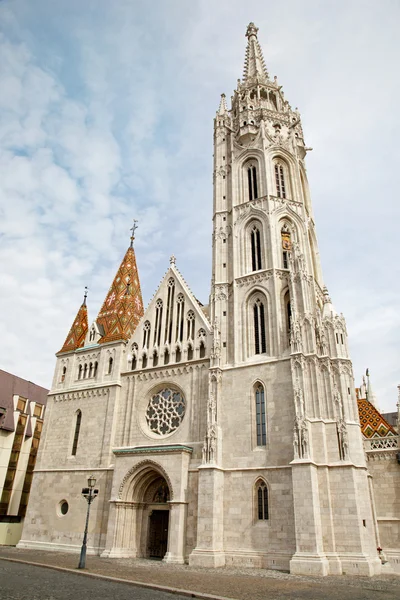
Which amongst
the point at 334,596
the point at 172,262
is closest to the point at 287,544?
the point at 334,596

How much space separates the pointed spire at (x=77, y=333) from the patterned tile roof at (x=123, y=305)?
1431 millimetres

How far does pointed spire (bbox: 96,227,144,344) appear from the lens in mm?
27422

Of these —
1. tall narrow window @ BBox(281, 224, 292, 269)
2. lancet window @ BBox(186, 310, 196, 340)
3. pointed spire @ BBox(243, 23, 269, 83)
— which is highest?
pointed spire @ BBox(243, 23, 269, 83)

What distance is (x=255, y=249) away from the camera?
25984mm

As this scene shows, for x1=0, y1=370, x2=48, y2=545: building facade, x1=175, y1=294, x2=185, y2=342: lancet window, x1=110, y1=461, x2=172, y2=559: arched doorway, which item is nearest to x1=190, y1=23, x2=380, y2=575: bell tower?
x1=175, y1=294, x2=185, y2=342: lancet window

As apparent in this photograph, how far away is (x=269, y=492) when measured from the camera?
1867 cm

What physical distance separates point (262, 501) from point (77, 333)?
1688cm

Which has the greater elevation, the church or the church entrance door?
the church

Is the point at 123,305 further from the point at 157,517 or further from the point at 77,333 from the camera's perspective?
the point at 157,517

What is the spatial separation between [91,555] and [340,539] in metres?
11.5

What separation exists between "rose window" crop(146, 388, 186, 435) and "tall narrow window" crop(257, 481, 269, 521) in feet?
17.5

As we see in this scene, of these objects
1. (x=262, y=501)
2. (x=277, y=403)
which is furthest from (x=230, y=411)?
(x=262, y=501)

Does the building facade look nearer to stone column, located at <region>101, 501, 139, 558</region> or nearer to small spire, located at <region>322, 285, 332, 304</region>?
stone column, located at <region>101, 501, 139, 558</region>

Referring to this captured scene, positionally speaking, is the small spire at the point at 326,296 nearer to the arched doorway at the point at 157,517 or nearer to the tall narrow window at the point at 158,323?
the tall narrow window at the point at 158,323
